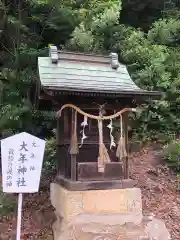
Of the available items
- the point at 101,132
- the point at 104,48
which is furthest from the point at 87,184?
the point at 104,48

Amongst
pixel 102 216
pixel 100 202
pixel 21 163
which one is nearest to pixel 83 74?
pixel 21 163

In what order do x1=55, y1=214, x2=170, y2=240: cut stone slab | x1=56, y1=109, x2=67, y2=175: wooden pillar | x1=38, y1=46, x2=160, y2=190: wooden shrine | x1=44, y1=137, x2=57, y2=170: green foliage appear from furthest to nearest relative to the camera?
x1=44, y1=137, x2=57, y2=170: green foliage < x1=56, y1=109, x2=67, y2=175: wooden pillar < x1=38, y1=46, x2=160, y2=190: wooden shrine < x1=55, y1=214, x2=170, y2=240: cut stone slab

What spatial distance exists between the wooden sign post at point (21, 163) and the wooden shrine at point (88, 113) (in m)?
1.00

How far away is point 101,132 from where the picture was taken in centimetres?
622

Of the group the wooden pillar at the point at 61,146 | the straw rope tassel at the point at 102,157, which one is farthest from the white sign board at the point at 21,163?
the wooden pillar at the point at 61,146

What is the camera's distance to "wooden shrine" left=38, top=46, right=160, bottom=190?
6.01 m

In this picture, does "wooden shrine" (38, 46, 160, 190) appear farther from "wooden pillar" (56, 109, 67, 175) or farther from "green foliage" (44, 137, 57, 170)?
"green foliage" (44, 137, 57, 170)

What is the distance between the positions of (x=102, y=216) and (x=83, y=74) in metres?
2.81

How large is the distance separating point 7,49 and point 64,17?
2.30 metres

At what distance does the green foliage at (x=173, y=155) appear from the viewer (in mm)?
8655

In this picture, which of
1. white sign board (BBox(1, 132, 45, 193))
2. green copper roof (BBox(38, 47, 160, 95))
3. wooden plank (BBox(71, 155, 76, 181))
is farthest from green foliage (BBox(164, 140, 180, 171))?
white sign board (BBox(1, 132, 45, 193))

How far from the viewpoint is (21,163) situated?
506 cm

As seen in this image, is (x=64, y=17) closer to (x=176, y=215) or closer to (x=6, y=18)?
(x=6, y=18)

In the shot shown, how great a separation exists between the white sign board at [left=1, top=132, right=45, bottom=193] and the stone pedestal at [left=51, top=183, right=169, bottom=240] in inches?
43.5
